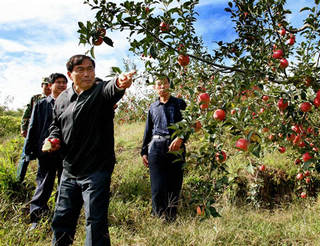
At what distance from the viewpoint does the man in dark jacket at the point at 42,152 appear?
301 cm

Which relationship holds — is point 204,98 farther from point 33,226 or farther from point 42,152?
point 33,226

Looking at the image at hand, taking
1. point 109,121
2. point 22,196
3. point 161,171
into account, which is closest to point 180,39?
point 109,121

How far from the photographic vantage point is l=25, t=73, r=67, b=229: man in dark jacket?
3.01 metres

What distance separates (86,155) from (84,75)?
64 cm

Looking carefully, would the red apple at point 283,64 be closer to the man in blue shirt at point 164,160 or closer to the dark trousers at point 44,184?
the man in blue shirt at point 164,160

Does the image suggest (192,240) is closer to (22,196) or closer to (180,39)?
(180,39)

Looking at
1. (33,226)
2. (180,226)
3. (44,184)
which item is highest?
(44,184)

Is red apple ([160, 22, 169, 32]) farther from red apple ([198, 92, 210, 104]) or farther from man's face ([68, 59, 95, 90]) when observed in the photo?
man's face ([68, 59, 95, 90])

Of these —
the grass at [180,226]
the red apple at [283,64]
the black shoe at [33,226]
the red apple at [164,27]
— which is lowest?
the black shoe at [33,226]

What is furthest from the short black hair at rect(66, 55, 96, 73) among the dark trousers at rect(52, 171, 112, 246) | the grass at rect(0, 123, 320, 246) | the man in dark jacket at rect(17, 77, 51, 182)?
the man in dark jacket at rect(17, 77, 51, 182)

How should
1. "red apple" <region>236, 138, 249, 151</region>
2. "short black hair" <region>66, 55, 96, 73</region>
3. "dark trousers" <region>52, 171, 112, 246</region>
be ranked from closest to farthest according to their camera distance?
1. "red apple" <region>236, 138, 249, 151</region>
2. "dark trousers" <region>52, 171, 112, 246</region>
3. "short black hair" <region>66, 55, 96, 73</region>

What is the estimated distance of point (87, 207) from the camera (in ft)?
6.15

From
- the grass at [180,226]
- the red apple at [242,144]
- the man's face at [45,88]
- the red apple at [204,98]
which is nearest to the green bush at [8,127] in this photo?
the grass at [180,226]

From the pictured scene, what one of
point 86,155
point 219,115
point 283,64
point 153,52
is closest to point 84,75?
point 86,155
